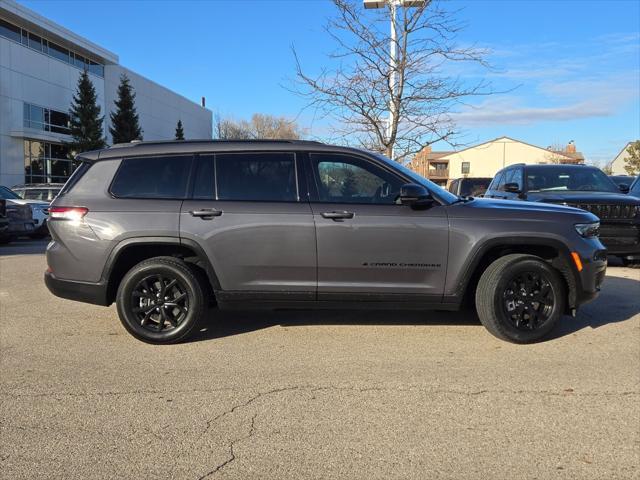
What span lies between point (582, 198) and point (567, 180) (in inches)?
51.6

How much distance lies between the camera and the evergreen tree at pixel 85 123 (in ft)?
125

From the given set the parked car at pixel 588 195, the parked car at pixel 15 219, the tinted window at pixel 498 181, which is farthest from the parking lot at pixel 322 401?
the parked car at pixel 15 219

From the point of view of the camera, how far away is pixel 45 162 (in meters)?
36.8

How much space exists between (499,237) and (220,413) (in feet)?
9.67

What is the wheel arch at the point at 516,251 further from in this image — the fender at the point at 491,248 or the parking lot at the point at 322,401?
the parking lot at the point at 322,401

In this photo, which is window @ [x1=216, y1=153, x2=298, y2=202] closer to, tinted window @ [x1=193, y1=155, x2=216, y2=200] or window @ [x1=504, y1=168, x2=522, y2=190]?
tinted window @ [x1=193, y1=155, x2=216, y2=200]

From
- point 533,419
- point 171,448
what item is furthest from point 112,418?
point 533,419

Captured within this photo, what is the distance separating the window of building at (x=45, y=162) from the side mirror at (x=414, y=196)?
3399 cm

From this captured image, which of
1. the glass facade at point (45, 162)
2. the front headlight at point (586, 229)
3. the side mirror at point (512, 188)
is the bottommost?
the front headlight at point (586, 229)

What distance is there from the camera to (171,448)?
310cm

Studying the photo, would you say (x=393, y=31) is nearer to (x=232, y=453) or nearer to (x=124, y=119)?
(x=232, y=453)

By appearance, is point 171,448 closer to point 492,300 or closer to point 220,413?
point 220,413

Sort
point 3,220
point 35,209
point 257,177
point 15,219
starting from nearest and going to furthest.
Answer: point 257,177 → point 3,220 → point 15,219 → point 35,209

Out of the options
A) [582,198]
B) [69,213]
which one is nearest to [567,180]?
[582,198]
